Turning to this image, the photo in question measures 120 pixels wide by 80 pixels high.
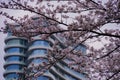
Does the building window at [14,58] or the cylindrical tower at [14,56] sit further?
the building window at [14,58]

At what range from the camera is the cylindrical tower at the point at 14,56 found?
6746 centimetres

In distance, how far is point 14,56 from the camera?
224ft

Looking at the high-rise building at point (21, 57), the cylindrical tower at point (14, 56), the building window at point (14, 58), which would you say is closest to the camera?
the high-rise building at point (21, 57)

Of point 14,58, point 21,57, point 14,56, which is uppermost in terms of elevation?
point 21,57

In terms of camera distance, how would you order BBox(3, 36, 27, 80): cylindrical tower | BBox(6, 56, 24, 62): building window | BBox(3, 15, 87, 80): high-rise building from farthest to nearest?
1. BBox(6, 56, 24, 62): building window
2. BBox(3, 36, 27, 80): cylindrical tower
3. BBox(3, 15, 87, 80): high-rise building

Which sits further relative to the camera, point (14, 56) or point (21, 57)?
point (21, 57)

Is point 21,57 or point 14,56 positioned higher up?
point 21,57

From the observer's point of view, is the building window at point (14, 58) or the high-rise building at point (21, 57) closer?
the high-rise building at point (21, 57)

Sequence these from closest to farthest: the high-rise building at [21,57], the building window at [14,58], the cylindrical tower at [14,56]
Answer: the high-rise building at [21,57] < the cylindrical tower at [14,56] < the building window at [14,58]

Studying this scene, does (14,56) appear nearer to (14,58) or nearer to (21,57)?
(14,58)

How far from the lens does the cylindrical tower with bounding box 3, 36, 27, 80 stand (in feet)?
221

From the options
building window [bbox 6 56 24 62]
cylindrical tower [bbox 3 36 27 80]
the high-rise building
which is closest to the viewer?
the high-rise building

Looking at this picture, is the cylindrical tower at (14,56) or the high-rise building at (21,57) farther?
the cylindrical tower at (14,56)

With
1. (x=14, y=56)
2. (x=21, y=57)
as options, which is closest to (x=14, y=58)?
(x=14, y=56)
